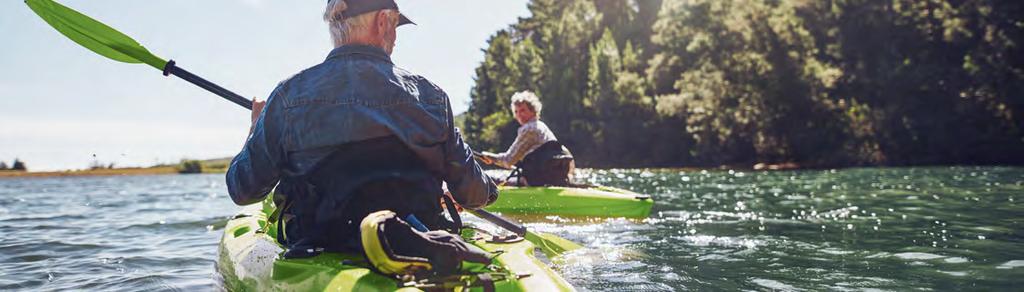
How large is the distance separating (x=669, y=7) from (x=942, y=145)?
1532 cm

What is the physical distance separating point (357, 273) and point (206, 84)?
11.8ft

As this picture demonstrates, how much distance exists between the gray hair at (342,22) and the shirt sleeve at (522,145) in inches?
264

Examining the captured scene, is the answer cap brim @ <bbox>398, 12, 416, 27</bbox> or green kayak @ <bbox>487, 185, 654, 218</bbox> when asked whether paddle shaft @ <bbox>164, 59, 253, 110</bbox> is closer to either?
cap brim @ <bbox>398, 12, 416, 27</bbox>

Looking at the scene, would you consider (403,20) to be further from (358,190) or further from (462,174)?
(358,190)

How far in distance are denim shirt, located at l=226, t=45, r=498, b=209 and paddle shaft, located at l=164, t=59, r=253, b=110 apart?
265 cm

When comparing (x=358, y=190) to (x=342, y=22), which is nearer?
(x=358, y=190)

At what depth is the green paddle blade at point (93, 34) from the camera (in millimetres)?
5234

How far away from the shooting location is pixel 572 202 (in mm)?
9547

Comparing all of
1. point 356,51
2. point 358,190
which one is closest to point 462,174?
point 358,190

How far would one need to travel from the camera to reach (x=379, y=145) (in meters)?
2.78

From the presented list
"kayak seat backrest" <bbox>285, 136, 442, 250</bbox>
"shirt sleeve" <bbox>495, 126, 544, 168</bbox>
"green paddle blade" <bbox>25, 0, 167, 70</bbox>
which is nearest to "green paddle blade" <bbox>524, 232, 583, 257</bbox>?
"kayak seat backrest" <bbox>285, 136, 442, 250</bbox>

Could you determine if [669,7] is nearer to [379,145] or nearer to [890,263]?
[890,263]

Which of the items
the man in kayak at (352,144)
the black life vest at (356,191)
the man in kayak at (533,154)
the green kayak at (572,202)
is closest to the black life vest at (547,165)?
the man in kayak at (533,154)

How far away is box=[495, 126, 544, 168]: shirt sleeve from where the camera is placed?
976 centimetres
